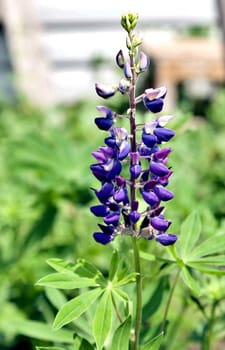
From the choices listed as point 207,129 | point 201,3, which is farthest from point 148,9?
point 207,129

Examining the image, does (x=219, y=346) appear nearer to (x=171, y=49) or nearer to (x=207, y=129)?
(x=207, y=129)

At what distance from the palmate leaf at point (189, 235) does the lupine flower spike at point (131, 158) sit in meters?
0.17

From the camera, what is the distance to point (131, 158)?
1366mm

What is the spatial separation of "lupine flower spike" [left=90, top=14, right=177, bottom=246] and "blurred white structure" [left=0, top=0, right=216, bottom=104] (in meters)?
4.07

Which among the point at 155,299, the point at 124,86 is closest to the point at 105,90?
the point at 124,86

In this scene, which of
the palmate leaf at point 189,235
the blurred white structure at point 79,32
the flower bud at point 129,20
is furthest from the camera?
the blurred white structure at point 79,32

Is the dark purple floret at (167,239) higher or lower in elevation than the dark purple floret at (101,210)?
lower

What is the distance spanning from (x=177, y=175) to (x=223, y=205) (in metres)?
0.22

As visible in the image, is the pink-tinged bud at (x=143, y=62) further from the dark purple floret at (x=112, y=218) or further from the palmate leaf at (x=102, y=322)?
the palmate leaf at (x=102, y=322)

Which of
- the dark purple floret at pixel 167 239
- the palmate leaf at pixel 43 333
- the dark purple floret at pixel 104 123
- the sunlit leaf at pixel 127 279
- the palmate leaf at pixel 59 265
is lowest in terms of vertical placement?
the palmate leaf at pixel 43 333

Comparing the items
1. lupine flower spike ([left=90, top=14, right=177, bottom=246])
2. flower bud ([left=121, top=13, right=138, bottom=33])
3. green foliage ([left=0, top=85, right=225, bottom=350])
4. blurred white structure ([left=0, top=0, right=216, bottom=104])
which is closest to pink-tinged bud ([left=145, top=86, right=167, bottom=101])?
lupine flower spike ([left=90, top=14, right=177, bottom=246])

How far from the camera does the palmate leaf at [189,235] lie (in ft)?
5.15

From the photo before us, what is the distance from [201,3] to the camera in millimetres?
5637

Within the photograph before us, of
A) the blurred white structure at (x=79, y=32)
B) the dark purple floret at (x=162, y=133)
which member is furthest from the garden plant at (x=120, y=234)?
the blurred white structure at (x=79, y=32)
